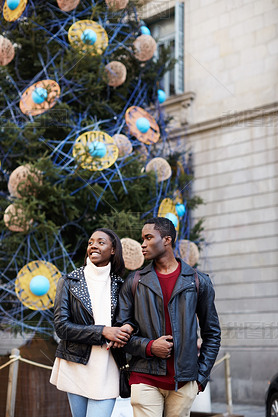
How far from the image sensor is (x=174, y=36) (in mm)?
12258

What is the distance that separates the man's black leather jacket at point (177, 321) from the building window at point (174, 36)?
28.6 ft

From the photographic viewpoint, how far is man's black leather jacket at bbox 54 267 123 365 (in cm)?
313

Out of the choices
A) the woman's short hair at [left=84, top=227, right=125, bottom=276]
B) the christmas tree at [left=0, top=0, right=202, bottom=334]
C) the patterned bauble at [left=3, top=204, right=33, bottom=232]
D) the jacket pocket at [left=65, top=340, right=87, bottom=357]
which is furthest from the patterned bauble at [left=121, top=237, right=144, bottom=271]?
the jacket pocket at [left=65, top=340, right=87, bottom=357]

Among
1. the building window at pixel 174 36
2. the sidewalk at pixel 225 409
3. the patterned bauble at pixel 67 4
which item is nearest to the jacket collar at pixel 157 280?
the sidewalk at pixel 225 409

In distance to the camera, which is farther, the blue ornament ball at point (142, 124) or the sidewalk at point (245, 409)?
the sidewalk at point (245, 409)

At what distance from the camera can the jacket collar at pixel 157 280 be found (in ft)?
10.2

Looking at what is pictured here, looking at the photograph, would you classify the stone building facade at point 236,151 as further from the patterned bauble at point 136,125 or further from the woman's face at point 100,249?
the woman's face at point 100,249

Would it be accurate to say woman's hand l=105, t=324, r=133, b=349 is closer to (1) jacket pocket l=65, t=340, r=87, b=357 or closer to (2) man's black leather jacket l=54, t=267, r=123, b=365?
(2) man's black leather jacket l=54, t=267, r=123, b=365

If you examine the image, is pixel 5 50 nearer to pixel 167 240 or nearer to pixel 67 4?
pixel 67 4

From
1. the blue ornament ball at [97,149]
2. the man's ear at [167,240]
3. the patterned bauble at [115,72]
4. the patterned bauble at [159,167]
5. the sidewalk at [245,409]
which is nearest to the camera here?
the man's ear at [167,240]

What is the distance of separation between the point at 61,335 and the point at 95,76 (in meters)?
5.40

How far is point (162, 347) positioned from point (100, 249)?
2.43ft

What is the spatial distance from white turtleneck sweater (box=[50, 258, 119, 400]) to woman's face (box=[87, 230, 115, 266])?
17 cm

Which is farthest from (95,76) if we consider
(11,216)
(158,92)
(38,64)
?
(11,216)
